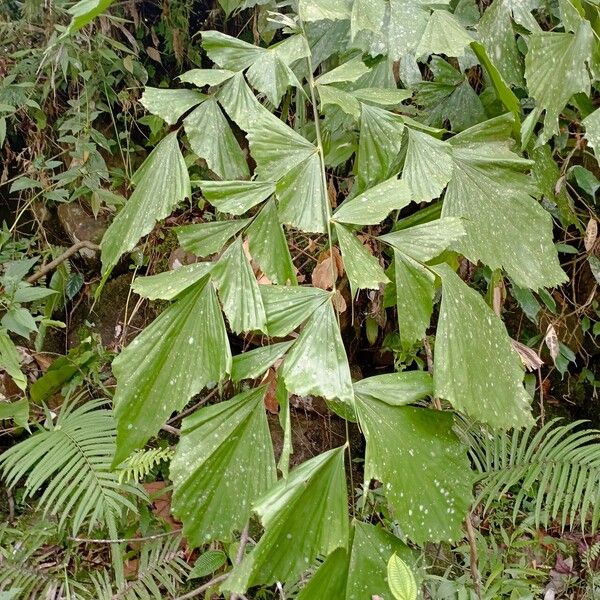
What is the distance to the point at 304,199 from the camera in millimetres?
500

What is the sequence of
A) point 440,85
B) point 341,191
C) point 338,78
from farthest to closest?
point 341,191 → point 440,85 → point 338,78

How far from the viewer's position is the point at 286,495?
0.41 m

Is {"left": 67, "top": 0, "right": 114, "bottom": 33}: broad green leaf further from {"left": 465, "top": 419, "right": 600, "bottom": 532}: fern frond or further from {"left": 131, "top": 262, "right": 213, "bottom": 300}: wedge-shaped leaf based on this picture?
{"left": 465, "top": 419, "right": 600, "bottom": 532}: fern frond

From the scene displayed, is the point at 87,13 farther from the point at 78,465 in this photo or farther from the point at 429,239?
the point at 78,465

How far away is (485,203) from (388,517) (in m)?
0.90

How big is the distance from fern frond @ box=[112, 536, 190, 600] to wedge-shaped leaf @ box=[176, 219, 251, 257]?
0.92 metres

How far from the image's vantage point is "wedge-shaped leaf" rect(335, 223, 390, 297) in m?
0.45

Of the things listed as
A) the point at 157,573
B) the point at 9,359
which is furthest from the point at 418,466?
the point at 9,359

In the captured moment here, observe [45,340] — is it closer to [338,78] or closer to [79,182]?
[79,182]

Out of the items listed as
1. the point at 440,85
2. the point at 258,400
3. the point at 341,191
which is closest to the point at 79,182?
the point at 341,191

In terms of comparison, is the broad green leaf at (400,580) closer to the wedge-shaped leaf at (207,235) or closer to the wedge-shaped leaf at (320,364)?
the wedge-shaped leaf at (320,364)

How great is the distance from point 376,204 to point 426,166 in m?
0.10

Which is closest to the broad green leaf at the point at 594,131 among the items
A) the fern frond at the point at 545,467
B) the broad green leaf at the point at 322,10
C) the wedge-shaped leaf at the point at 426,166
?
the wedge-shaped leaf at the point at 426,166

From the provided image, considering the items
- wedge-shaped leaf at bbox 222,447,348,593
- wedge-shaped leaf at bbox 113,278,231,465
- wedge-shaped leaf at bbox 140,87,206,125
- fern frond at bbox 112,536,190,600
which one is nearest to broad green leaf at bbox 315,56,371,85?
wedge-shaped leaf at bbox 140,87,206,125
